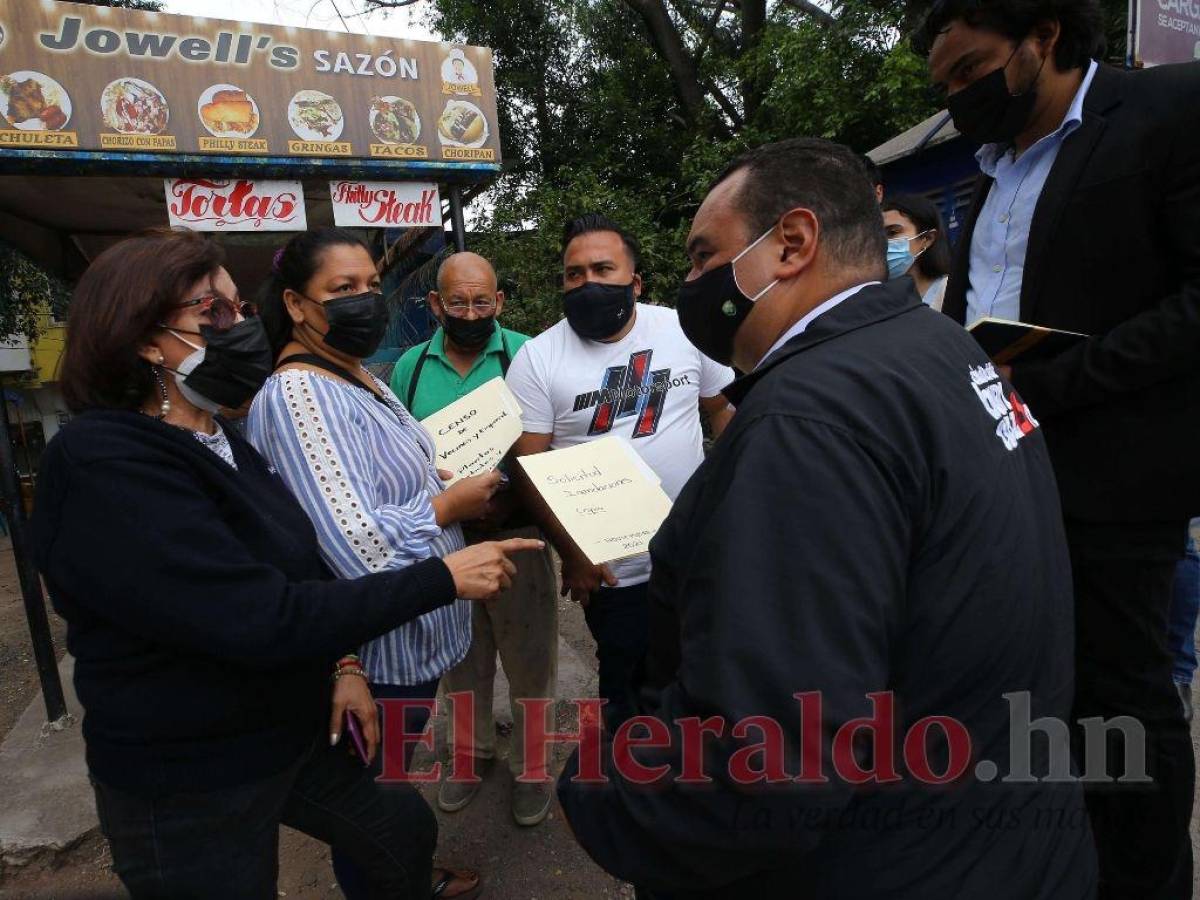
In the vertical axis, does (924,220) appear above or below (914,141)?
below

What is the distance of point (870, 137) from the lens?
946 centimetres

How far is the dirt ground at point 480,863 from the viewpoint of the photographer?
2.50m

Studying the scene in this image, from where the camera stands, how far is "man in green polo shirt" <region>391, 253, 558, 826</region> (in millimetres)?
2859

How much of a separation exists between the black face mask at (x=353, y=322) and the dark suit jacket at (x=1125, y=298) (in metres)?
1.63

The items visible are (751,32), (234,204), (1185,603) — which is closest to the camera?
(1185,603)

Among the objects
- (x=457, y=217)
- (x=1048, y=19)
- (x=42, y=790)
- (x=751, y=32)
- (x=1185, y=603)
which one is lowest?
(x=42, y=790)

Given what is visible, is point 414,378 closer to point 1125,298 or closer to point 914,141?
point 1125,298

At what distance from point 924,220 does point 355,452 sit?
8.53 feet

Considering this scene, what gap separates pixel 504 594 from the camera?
2.95 meters

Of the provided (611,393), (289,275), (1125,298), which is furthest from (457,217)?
(1125,298)

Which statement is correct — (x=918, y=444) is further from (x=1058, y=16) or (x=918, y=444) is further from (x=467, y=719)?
(x=467, y=719)

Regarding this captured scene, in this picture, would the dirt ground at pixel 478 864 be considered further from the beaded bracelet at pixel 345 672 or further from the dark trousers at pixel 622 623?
the beaded bracelet at pixel 345 672

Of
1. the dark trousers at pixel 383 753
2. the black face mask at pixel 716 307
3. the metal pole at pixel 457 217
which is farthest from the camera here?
the metal pole at pixel 457 217

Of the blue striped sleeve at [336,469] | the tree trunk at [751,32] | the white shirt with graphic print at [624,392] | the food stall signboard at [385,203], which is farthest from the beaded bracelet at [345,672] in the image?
the tree trunk at [751,32]
